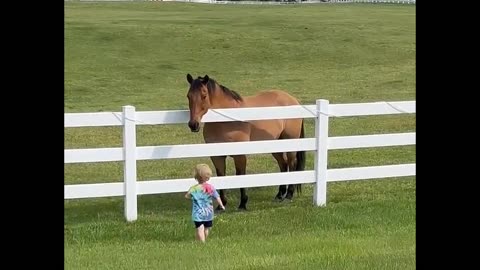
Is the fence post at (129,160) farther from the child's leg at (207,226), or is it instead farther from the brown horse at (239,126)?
the child's leg at (207,226)

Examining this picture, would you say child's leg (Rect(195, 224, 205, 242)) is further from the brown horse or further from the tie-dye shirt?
the brown horse

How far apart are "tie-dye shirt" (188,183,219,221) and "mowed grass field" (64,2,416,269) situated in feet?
0.81

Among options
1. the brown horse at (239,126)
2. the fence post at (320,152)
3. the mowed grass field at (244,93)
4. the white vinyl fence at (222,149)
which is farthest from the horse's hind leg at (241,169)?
the fence post at (320,152)

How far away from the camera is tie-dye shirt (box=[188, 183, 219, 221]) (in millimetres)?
6715

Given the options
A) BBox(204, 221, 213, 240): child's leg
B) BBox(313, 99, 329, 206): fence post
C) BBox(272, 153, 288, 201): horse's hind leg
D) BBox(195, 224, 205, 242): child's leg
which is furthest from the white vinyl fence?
BBox(195, 224, 205, 242): child's leg

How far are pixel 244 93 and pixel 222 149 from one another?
54.0 ft

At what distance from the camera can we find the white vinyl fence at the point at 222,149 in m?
7.83

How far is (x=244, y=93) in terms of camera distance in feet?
81.3

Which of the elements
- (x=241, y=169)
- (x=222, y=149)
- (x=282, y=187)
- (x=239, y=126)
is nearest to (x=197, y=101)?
(x=222, y=149)

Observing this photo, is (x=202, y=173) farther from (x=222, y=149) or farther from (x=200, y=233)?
(x=222, y=149)

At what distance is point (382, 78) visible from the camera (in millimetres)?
29250
